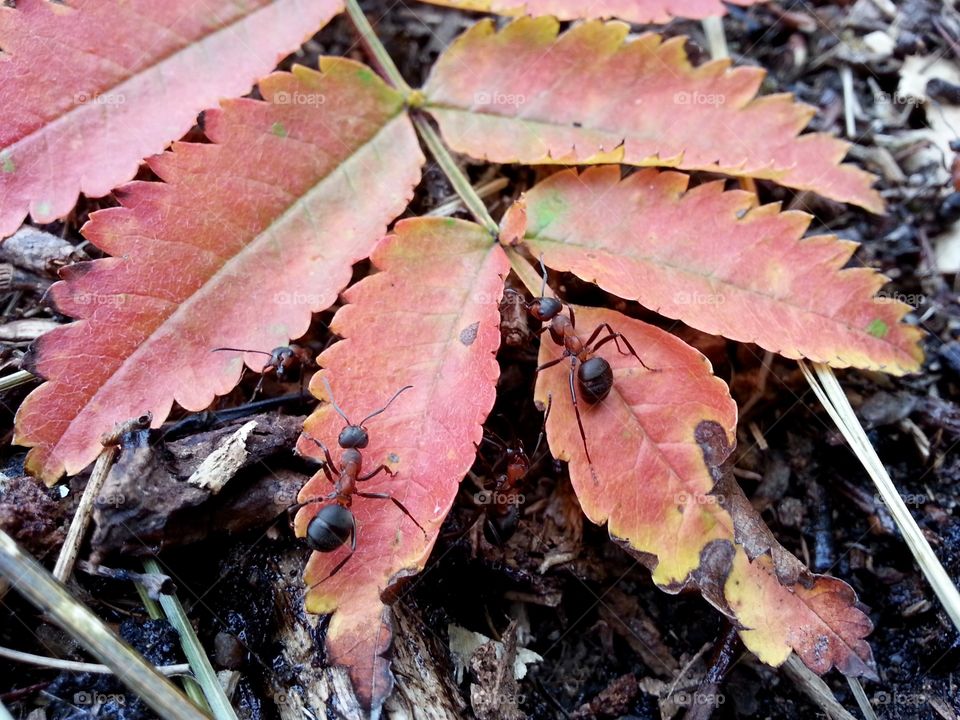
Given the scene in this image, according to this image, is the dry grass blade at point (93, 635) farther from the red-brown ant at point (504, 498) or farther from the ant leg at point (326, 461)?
the red-brown ant at point (504, 498)

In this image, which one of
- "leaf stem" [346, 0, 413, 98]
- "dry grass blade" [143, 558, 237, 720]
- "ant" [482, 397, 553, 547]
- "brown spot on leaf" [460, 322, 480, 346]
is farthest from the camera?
"leaf stem" [346, 0, 413, 98]

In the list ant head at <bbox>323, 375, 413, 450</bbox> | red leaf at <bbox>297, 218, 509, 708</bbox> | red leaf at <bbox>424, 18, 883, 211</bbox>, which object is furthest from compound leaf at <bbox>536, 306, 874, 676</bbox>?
red leaf at <bbox>424, 18, 883, 211</bbox>

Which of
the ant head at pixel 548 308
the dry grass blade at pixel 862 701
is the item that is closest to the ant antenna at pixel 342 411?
the ant head at pixel 548 308

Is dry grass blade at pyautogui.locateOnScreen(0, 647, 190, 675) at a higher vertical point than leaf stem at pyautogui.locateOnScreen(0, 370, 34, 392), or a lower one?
lower

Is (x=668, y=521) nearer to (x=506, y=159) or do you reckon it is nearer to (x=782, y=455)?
(x=782, y=455)

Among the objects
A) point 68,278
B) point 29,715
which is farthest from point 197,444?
point 29,715

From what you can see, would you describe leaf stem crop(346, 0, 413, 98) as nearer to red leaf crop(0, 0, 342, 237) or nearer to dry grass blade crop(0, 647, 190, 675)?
red leaf crop(0, 0, 342, 237)

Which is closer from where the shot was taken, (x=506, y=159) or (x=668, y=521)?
(x=668, y=521)
